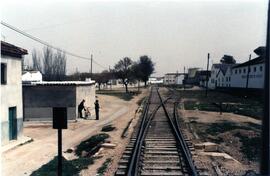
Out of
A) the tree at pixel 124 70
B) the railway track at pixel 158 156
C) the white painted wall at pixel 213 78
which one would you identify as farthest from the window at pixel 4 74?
the white painted wall at pixel 213 78

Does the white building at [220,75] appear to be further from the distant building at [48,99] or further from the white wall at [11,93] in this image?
the white wall at [11,93]

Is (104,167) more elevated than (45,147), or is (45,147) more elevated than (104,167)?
(104,167)

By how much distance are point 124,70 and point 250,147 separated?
67.7 meters

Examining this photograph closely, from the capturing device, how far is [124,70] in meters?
82.6

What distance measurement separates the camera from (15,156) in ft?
50.3

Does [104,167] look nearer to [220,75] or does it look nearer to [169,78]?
[220,75]

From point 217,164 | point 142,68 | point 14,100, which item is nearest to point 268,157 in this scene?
point 217,164

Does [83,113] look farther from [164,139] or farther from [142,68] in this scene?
[142,68]

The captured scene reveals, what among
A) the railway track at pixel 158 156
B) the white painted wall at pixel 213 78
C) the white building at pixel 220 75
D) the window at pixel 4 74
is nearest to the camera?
the railway track at pixel 158 156

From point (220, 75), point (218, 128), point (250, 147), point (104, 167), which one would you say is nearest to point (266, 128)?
point (104, 167)

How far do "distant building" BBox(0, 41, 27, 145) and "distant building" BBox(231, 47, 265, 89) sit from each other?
33852 millimetres

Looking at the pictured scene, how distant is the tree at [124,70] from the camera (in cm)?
7975

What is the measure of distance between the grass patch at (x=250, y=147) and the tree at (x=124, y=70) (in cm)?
5911

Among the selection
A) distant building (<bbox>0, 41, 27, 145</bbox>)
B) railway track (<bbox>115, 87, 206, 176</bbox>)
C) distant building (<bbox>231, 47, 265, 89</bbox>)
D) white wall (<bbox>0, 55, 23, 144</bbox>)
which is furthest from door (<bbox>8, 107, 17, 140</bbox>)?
distant building (<bbox>231, 47, 265, 89</bbox>)
